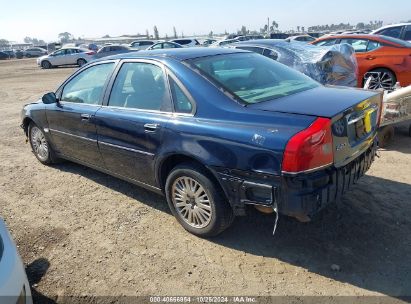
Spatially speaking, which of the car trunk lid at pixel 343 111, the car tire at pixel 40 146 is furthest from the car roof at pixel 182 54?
the car tire at pixel 40 146

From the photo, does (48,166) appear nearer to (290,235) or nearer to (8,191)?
(8,191)

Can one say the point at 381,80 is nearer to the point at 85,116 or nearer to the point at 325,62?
the point at 325,62

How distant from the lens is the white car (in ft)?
7.11

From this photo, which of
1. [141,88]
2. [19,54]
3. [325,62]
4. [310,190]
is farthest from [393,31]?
[19,54]

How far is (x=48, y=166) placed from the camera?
579 centimetres

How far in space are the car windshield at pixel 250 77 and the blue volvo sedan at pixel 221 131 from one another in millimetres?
13

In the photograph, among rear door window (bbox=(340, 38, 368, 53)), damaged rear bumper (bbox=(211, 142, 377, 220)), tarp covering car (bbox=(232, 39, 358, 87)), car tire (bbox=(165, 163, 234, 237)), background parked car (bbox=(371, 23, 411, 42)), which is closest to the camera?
damaged rear bumper (bbox=(211, 142, 377, 220))

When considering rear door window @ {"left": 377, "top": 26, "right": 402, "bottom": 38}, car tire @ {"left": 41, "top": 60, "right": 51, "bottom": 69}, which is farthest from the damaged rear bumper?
car tire @ {"left": 41, "top": 60, "right": 51, "bottom": 69}

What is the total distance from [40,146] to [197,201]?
11.0 ft

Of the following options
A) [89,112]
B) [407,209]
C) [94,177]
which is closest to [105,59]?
[89,112]

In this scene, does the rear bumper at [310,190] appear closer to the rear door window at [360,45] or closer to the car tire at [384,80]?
the car tire at [384,80]

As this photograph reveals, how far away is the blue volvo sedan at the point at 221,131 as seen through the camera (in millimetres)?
2756

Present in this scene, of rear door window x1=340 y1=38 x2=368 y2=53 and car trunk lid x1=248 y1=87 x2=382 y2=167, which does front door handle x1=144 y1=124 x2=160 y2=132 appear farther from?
rear door window x1=340 y1=38 x2=368 y2=53

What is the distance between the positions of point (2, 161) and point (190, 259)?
4.42m
